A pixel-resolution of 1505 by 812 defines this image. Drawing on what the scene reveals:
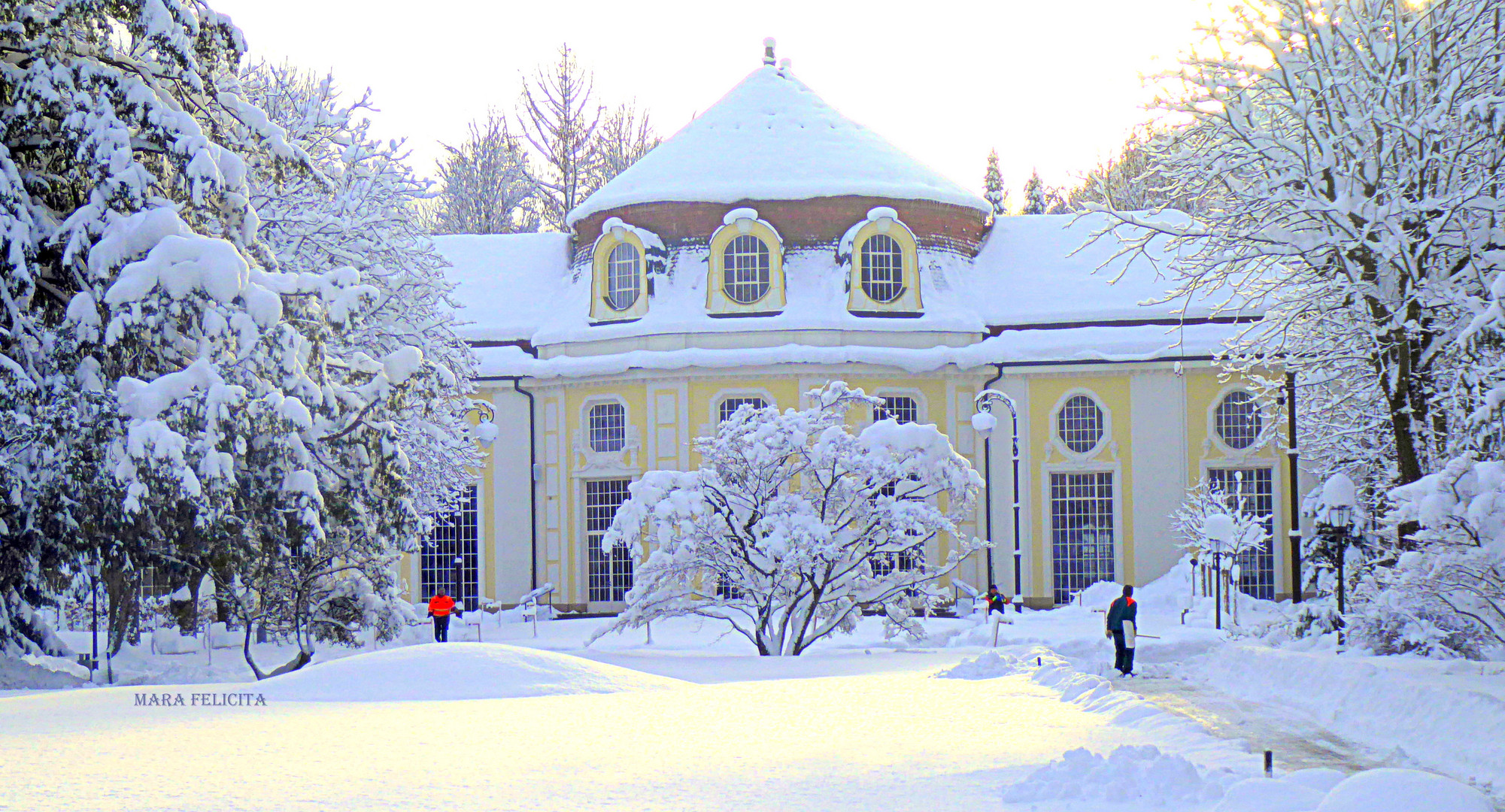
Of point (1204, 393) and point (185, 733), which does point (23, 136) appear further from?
point (1204, 393)

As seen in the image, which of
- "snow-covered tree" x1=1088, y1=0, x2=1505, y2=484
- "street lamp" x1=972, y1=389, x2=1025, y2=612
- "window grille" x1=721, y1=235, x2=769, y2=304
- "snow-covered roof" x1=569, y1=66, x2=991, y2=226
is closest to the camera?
"snow-covered tree" x1=1088, y1=0, x2=1505, y2=484

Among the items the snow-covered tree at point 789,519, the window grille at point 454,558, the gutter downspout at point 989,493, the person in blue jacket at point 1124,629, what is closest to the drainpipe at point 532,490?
the window grille at point 454,558

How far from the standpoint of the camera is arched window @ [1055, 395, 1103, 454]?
3309 centimetres

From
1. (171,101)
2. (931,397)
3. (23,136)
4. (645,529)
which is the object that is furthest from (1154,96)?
(931,397)

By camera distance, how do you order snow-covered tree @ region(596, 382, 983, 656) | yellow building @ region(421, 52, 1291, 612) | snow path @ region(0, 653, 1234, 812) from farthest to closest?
yellow building @ region(421, 52, 1291, 612) → snow-covered tree @ region(596, 382, 983, 656) → snow path @ region(0, 653, 1234, 812)

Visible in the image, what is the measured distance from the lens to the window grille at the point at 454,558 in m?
34.4

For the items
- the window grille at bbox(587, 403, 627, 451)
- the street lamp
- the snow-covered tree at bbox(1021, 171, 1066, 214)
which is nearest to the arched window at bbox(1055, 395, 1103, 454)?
the street lamp

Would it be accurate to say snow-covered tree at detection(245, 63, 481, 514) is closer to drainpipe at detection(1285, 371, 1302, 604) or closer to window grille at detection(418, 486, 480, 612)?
window grille at detection(418, 486, 480, 612)

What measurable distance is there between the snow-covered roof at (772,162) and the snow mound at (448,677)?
20293mm

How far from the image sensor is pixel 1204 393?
32844 millimetres

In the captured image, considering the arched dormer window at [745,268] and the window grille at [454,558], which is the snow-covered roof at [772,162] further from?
the window grille at [454,558]

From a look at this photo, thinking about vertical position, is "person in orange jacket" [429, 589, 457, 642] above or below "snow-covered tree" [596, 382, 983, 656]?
below

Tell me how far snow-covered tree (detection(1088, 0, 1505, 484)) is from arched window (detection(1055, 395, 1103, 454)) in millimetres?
14185

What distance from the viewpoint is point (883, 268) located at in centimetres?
3344
